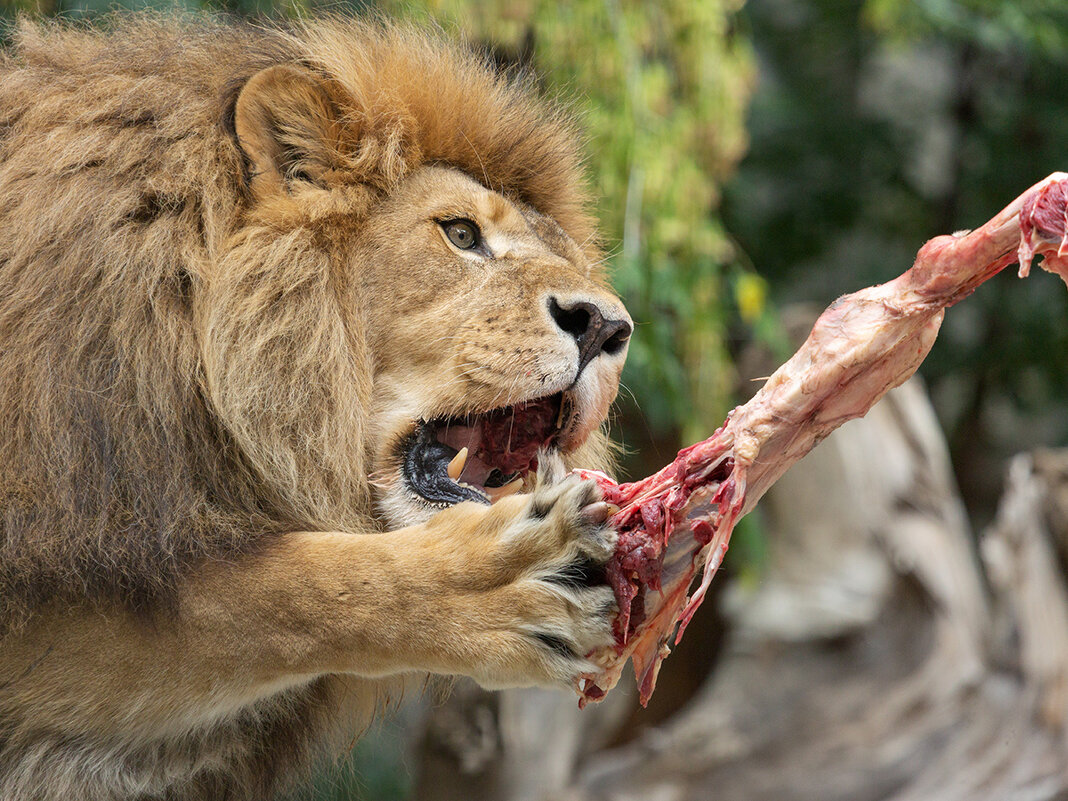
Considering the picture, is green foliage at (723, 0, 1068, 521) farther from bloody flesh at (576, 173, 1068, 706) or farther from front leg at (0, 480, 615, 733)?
front leg at (0, 480, 615, 733)

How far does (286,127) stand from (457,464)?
2.23ft

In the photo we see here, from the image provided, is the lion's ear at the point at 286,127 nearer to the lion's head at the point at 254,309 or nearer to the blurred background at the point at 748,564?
the lion's head at the point at 254,309

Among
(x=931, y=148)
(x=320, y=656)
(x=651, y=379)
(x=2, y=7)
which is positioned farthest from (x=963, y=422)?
(x=320, y=656)

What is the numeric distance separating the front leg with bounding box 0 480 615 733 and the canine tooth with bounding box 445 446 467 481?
0.27 meters

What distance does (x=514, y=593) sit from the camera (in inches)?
63.1

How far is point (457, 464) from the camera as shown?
6.58ft

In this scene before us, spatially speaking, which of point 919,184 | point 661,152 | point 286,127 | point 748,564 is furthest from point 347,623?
point 919,184

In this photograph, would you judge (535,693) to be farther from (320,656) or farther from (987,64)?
(987,64)

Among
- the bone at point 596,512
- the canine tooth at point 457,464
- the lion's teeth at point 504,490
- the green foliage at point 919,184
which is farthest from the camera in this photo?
the green foliage at point 919,184

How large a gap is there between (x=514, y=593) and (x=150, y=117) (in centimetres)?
107

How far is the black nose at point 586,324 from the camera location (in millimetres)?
2014

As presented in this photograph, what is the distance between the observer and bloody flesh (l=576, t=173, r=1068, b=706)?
1635mm

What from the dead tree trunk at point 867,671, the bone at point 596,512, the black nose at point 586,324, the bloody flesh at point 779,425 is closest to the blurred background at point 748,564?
the dead tree trunk at point 867,671

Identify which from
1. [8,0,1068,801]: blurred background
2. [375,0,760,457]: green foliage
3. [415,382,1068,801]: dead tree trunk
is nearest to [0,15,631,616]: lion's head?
[8,0,1068,801]: blurred background
